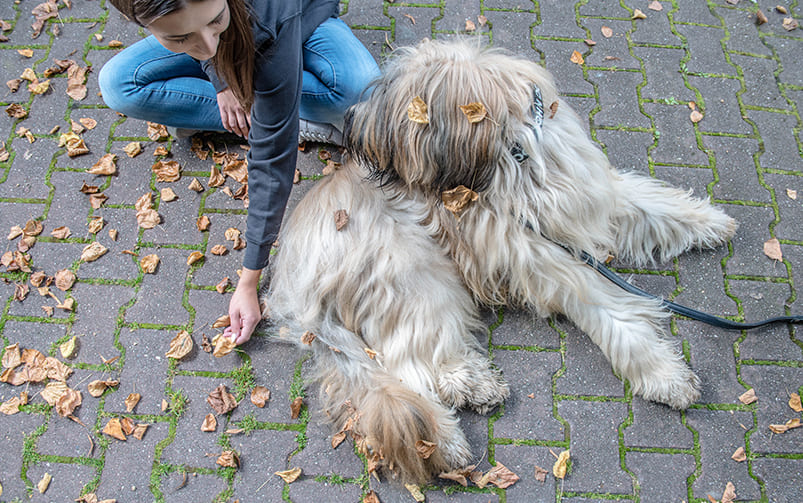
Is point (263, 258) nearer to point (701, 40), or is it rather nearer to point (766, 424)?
point (766, 424)

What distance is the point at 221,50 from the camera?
2.52 metres

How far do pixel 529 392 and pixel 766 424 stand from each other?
1074 millimetres

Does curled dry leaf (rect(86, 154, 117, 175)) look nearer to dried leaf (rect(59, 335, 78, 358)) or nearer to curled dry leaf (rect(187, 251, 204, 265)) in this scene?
curled dry leaf (rect(187, 251, 204, 265))

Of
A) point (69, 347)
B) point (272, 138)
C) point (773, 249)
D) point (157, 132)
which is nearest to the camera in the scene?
point (272, 138)

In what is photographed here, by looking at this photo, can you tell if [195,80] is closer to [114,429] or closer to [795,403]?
[114,429]

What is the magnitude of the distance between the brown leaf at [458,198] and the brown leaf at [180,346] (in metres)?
1.51

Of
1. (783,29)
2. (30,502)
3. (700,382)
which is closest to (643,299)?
(700,382)

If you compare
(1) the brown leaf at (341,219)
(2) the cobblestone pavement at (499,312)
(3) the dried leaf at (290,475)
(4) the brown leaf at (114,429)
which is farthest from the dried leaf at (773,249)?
(4) the brown leaf at (114,429)

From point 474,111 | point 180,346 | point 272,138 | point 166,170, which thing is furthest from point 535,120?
point 166,170

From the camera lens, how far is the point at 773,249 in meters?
3.45

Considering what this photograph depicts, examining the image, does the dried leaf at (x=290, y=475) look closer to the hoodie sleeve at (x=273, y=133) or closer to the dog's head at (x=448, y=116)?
the hoodie sleeve at (x=273, y=133)

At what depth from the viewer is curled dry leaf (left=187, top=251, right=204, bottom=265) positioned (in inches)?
139

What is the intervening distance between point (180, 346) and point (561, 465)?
1.92m

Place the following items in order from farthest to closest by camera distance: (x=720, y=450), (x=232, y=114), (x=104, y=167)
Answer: (x=104, y=167) → (x=232, y=114) → (x=720, y=450)
